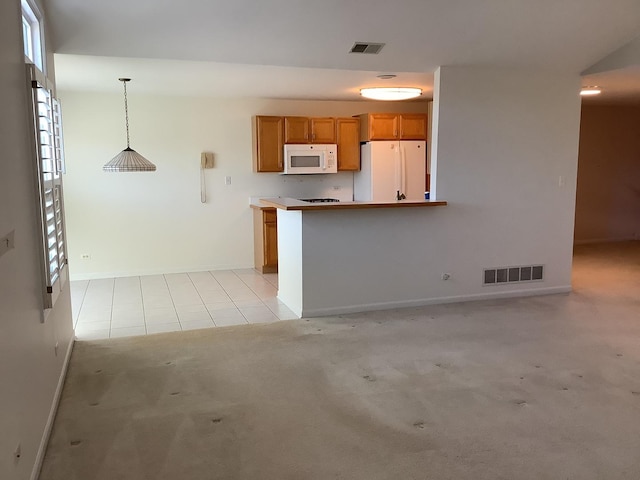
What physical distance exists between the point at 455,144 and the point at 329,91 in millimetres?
2159

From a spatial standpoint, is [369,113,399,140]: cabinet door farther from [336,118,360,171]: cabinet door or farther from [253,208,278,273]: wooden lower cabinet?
[253,208,278,273]: wooden lower cabinet

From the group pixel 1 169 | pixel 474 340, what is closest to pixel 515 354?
pixel 474 340

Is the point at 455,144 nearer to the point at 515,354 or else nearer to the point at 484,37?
the point at 484,37

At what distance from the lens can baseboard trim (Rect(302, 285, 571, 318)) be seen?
4.98m

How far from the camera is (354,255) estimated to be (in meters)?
5.07

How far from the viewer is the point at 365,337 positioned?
4.35 m

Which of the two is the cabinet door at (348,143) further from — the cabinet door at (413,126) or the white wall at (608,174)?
the white wall at (608,174)

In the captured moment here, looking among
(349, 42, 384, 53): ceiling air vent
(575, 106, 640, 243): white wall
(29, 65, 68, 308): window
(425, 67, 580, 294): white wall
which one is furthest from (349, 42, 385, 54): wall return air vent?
(575, 106, 640, 243): white wall

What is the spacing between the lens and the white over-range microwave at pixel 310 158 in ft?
23.9

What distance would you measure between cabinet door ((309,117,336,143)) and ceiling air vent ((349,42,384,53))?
272 centimetres

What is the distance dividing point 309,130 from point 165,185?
209cm

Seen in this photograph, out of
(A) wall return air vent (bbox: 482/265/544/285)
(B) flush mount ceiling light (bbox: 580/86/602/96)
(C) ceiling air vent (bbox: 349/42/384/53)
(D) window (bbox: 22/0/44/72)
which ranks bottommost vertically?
(A) wall return air vent (bbox: 482/265/544/285)

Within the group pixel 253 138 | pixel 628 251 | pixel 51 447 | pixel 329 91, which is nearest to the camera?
pixel 51 447

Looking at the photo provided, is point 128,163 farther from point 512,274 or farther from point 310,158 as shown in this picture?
point 512,274
